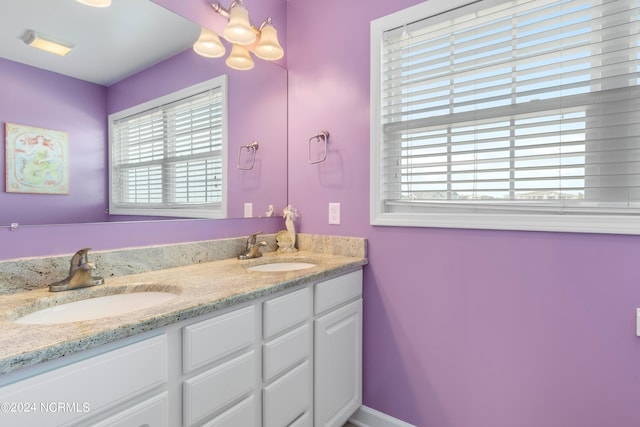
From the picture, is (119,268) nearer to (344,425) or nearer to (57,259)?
(57,259)

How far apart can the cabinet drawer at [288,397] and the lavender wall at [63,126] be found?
974mm

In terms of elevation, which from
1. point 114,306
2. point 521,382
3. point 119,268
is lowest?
point 521,382

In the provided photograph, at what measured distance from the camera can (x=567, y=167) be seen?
4.49 ft

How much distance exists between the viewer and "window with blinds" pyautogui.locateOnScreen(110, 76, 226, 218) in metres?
1.44

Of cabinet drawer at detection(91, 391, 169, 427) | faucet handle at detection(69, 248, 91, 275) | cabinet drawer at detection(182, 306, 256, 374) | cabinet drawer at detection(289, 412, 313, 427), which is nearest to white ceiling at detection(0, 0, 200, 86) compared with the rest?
faucet handle at detection(69, 248, 91, 275)

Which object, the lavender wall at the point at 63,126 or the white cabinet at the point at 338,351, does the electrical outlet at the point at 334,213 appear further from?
the lavender wall at the point at 63,126

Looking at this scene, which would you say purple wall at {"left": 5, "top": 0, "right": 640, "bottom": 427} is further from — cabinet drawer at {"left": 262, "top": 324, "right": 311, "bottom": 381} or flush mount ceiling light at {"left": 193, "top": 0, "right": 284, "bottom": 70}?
cabinet drawer at {"left": 262, "top": 324, "right": 311, "bottom": 381}

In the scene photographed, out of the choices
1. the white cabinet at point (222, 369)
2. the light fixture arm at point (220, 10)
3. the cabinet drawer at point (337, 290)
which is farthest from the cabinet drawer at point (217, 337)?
the light fixture arm at point (220, 10)

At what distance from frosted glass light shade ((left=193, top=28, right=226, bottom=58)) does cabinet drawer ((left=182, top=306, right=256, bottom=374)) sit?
52.6 inches

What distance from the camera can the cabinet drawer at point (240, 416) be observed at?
107 centimetres

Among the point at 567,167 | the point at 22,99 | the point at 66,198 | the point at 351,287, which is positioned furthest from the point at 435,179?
the point at 22,99

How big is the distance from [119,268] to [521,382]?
5.82 ft

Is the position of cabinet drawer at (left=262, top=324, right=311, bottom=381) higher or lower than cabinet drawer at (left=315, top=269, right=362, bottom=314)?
lower

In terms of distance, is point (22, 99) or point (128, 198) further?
point (128, 198)
